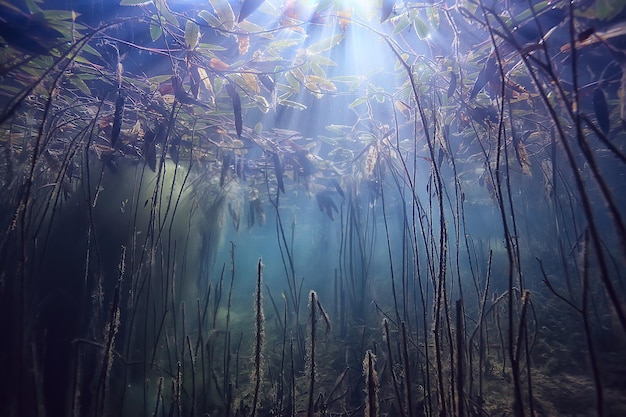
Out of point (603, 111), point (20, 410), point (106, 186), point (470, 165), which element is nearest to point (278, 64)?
point (603, 111)

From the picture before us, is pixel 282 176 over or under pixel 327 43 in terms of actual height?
under

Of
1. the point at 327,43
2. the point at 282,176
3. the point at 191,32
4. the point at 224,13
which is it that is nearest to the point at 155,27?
the point at 191,32

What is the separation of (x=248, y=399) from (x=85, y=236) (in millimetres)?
4062

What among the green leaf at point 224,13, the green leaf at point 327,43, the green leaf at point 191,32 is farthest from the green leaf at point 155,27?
the green leaf at point 327,43

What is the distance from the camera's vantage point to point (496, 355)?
6.00 m

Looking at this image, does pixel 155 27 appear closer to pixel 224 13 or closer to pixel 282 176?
pixel 224 13

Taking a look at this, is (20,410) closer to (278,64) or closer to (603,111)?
(278,64)

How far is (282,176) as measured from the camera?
4.59 metres

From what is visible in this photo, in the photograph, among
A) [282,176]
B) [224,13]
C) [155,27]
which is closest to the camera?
[224,13]

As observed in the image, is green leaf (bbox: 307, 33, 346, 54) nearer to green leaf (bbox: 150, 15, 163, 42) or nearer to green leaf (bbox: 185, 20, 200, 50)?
green leaf (bbox: 185, 20, 200, 50)

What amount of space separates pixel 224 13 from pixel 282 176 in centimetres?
232

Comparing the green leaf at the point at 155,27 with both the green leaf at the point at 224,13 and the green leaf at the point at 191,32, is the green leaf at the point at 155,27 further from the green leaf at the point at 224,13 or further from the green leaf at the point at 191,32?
the green leaf at the point at 224,13

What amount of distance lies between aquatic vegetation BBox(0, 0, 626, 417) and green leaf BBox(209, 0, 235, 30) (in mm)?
14

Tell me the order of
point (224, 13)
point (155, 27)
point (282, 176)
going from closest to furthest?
point (224, 13)
point (155, 27)
point (282, 176)
